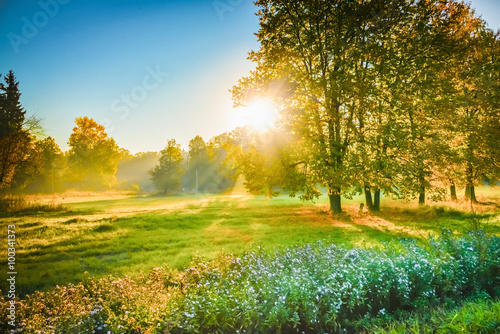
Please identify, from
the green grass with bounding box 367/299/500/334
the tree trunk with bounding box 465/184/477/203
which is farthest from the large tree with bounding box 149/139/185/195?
the green grass with bounding box 367/299/500/334

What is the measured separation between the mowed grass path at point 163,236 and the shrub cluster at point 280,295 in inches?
70.5

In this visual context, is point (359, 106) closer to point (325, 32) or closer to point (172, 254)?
point (325, 32)

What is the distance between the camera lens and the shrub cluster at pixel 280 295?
15.0 feet

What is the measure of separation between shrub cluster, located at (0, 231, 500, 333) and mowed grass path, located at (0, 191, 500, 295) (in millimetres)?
1791

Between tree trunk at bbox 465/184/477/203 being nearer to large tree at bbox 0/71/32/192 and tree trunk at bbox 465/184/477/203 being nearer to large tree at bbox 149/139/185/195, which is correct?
large tree at bbox 0/71/32/192

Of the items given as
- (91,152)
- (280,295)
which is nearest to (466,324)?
(280,295)

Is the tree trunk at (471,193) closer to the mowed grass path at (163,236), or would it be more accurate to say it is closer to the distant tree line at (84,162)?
the mowed grass path at (163,236)

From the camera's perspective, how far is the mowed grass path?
8164 millimetres

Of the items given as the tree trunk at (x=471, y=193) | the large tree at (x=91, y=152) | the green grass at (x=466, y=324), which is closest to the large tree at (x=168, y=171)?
the large tree at (x=91, y=152)

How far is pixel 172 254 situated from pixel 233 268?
3481 millimetres

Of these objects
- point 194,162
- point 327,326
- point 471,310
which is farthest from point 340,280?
point 194,162

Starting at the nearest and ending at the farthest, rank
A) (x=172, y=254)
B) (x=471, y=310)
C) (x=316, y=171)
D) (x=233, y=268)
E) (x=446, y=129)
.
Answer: (x=471, y=310), (x=233, y=268), (x=172, y=254), (x=316, y=171), (x=446, y=129)

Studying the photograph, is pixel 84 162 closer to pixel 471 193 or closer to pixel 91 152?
pixel 91 152

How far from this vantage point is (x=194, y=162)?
6206 centimetres
